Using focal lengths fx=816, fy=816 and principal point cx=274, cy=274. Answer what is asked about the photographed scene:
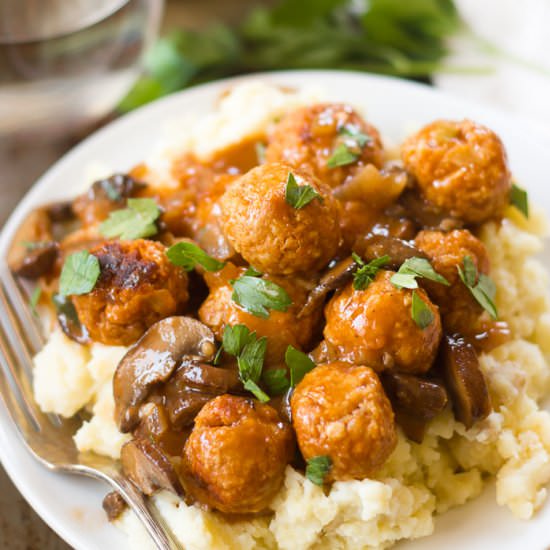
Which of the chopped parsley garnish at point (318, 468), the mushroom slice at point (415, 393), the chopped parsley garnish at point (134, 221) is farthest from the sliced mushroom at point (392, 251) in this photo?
the chopped parsley garnish at point (134, 221)

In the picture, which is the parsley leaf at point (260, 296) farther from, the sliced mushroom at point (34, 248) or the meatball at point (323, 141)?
the sliced mushroom at point (34, 248)

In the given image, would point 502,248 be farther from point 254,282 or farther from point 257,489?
point 257,489

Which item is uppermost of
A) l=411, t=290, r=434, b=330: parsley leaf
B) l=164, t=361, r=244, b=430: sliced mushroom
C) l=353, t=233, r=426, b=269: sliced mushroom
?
l=353, t=233, r=426, b=269: sliced mushroom

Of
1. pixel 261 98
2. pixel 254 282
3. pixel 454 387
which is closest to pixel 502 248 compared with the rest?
pixel 454 387

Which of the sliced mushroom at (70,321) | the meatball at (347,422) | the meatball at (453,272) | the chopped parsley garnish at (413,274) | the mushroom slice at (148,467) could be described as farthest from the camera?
the sliced mushroom at (70,321)

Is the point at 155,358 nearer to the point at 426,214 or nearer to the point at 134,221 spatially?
the point at 134,221

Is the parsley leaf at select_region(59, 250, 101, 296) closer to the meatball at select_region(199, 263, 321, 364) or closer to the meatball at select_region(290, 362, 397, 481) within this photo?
the meatball at select_region(199, 263, 321, 364)

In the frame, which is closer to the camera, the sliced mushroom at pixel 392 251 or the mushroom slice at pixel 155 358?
the mushroom slice at pixel 155 358

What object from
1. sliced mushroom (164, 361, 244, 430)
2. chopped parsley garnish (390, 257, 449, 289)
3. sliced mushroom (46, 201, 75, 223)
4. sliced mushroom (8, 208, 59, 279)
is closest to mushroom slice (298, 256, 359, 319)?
chopped parsley garnish (390, 257, 449, 289)
